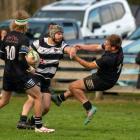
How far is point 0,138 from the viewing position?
40.4 feet

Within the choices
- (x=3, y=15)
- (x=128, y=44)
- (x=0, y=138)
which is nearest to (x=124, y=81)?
(x=128, y=44)

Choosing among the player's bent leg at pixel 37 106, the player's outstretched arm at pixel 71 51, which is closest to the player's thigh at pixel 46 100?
the player's bent leg at pixel 37 106

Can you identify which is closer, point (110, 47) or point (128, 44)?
point (110, 47)

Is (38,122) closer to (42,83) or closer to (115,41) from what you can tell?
→ (42,83)

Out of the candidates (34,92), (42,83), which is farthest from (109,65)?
(34,92)

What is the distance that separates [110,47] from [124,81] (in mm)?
7002

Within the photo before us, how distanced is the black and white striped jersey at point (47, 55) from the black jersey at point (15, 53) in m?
0.58

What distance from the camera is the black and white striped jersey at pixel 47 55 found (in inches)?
530

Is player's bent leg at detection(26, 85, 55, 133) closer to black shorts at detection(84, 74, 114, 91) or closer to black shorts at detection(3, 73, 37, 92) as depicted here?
black shorts at detection(3, 73, 37, 92)

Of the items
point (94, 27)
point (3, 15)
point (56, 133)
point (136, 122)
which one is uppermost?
point (56, 133)

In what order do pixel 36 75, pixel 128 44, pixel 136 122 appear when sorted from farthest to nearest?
pixel 128 44
pixel 136 122
pixel 36 75

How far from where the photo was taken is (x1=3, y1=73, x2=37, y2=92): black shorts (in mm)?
12953

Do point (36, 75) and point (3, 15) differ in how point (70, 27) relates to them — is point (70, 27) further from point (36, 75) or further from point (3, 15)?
point (3, 15)

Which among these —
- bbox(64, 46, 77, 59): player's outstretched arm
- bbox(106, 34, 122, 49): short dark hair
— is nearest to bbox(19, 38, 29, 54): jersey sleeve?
bbox(64, 46, 77, 59): player's outstretched arm
